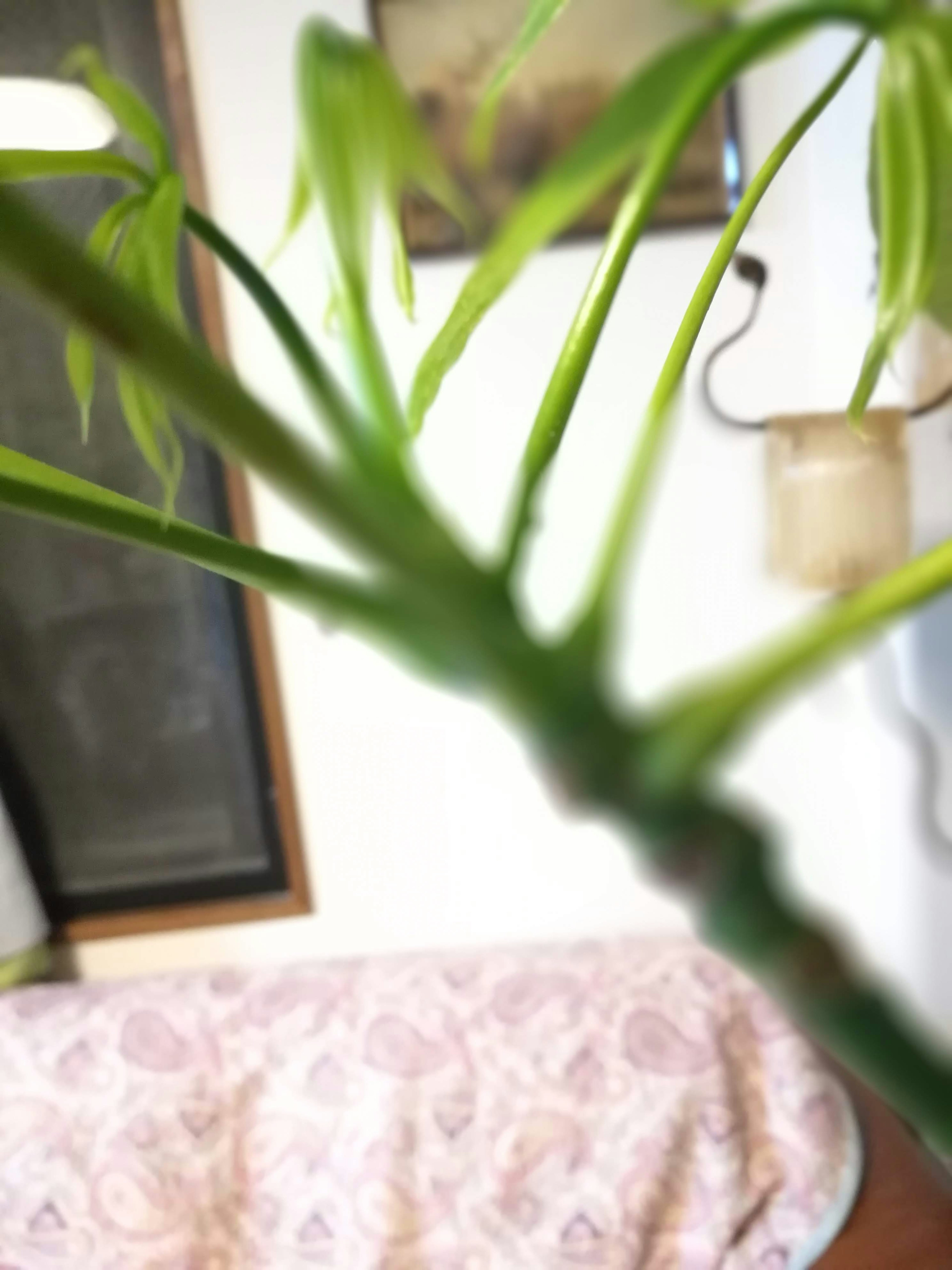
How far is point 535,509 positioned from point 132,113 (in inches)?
9.5

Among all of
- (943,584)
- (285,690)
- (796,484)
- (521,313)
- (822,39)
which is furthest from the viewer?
(285,690)

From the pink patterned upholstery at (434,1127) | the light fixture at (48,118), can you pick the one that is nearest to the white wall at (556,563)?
the pink patterned upholstery at (434,1127)

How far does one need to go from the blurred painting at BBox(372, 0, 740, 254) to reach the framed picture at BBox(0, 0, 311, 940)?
1.14 feet

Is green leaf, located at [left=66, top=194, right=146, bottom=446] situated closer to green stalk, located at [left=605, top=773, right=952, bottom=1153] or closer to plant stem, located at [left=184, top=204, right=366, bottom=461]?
plant stem, located at [left=184, top=204, right=366, bottom=461]

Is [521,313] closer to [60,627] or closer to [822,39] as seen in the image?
[822,39]

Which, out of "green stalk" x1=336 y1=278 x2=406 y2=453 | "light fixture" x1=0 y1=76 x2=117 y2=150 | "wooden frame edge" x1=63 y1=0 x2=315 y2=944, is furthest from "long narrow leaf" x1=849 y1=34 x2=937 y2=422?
"wooden frame edge" x1=63 y1=0 x2=315 y2=944

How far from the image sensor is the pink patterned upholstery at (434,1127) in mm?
1176

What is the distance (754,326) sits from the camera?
1.33 m

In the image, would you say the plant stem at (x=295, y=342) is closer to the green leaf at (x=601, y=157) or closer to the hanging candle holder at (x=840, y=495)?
the green leaf at (x=601, y=157)

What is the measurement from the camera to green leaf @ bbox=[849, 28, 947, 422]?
6.1 inches

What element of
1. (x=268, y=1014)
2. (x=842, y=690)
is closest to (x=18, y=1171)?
(x=268, y=1014)

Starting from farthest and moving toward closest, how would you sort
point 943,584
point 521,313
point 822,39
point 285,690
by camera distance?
point 285,690
point 521,313
point 822,39
point 943,584

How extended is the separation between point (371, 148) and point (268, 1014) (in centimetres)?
144

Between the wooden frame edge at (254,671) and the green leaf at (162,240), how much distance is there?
3.46 feet
